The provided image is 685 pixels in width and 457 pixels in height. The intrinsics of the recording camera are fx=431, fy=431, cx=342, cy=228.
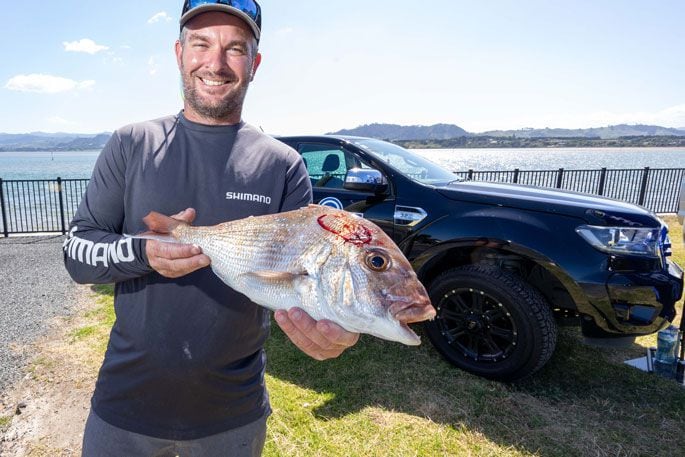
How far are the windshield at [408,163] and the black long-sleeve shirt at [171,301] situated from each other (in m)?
3.02

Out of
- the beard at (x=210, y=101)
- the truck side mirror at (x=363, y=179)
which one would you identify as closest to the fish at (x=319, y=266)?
the beard at (x=210, y=101)

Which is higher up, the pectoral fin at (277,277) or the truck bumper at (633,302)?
the pectoral fin at (277,277)

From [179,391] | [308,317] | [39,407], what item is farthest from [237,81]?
[39,407]

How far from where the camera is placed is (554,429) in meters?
3.32

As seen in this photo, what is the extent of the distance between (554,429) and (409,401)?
112 cm

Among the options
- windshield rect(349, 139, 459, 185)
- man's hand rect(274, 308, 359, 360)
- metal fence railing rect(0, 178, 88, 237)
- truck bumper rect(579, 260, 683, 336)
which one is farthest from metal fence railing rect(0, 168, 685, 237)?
man's hand rect(274, 308, 359, 360)

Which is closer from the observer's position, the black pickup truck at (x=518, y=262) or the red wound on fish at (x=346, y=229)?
the red wound on fish at (x=346, y=229)

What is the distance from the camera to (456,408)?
355 cm

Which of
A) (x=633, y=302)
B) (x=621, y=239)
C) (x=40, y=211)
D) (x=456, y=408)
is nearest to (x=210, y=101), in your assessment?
(x=456, y=408)

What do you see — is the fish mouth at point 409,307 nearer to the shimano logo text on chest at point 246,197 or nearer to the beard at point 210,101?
the shimano logo text on chest at point 246,197

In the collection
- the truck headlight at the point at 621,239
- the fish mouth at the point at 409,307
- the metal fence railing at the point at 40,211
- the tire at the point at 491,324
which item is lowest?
the metal fence railing at the point at 40,211

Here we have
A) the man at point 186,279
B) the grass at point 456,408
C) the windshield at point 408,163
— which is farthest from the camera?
the windshield at point 408,163

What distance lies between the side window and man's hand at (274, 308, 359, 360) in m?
3.48

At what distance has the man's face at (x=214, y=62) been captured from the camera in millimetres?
1824
